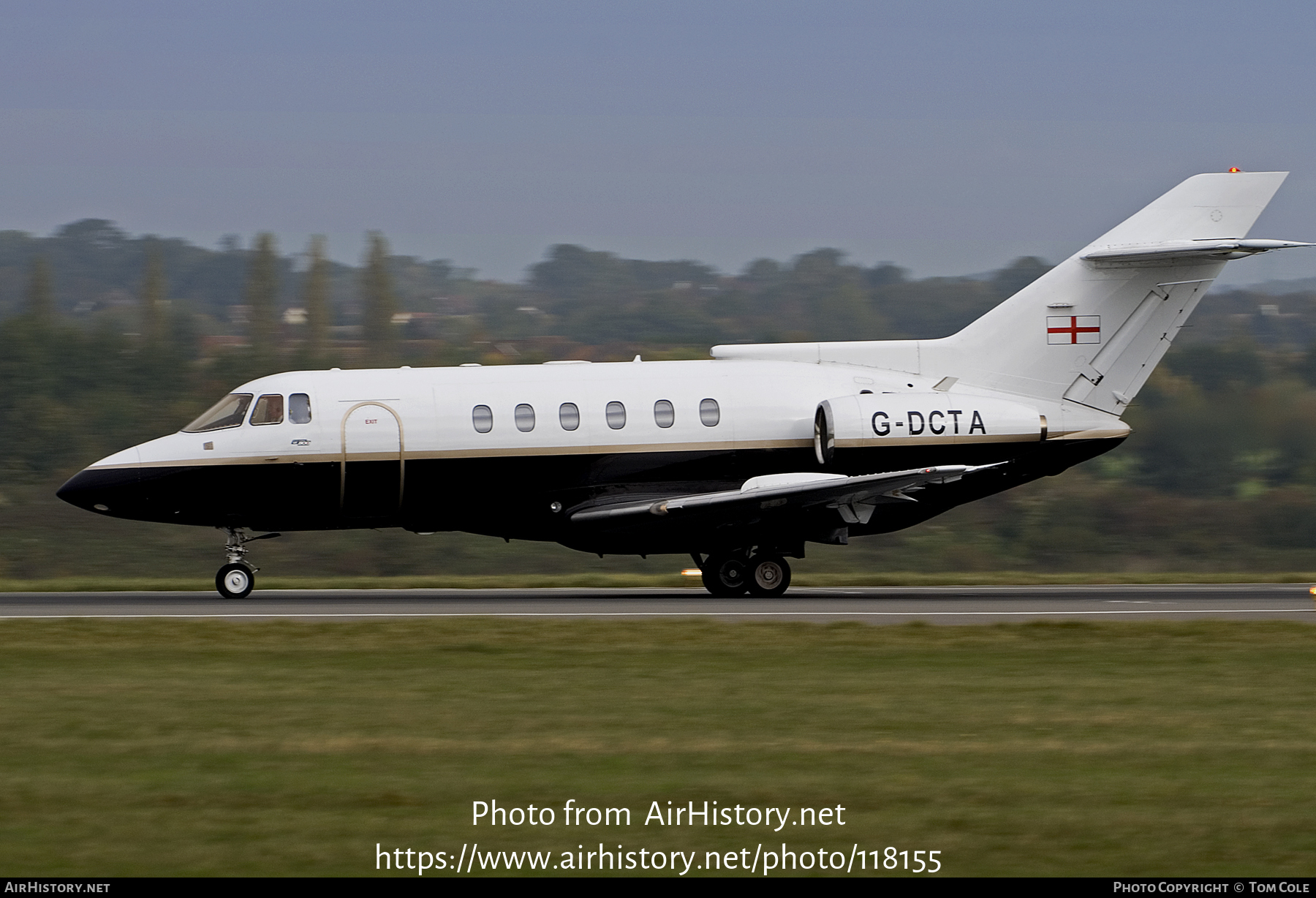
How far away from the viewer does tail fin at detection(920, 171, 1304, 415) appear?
24.4 metres

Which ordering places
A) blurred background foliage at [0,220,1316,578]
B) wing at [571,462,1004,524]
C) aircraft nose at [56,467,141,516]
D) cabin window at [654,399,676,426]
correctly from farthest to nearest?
blurred background foliage at [0,220,1316,578] → cabin window at [654,399,676,426] → aircraft nose at [56,467,141,516] → wing at [571,462,1004,524]

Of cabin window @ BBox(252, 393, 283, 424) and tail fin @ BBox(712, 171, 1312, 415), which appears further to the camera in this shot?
tail fin @ BBox(712, 171, 1312, 415)

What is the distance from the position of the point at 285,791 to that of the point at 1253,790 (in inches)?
235

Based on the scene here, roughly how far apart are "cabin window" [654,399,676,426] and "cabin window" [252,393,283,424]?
5695 mm

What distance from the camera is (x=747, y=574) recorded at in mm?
23344

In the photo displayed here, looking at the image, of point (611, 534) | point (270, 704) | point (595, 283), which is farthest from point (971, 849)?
point (595, 283)

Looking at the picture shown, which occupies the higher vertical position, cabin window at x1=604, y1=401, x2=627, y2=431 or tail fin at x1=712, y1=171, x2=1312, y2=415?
tail fin at x1=712, y1=171, x2=1312, y2=415

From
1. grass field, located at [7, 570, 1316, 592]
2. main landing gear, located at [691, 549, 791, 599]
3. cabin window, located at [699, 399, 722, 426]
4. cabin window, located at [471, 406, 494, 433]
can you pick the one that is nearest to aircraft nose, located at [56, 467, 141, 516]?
grass field, located at [7, 570, 1316, 592]

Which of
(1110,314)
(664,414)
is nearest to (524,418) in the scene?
(664,414)

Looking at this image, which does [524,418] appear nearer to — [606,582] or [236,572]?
[236,572]

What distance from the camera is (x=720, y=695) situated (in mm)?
12898

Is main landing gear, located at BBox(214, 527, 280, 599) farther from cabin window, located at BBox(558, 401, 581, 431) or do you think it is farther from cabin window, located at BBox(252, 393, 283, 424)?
cabin window, located at BBox(558, 401, 581, 431)

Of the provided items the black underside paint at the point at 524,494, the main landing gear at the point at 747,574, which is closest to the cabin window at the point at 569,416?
the black underside paint at the point at 524,494
